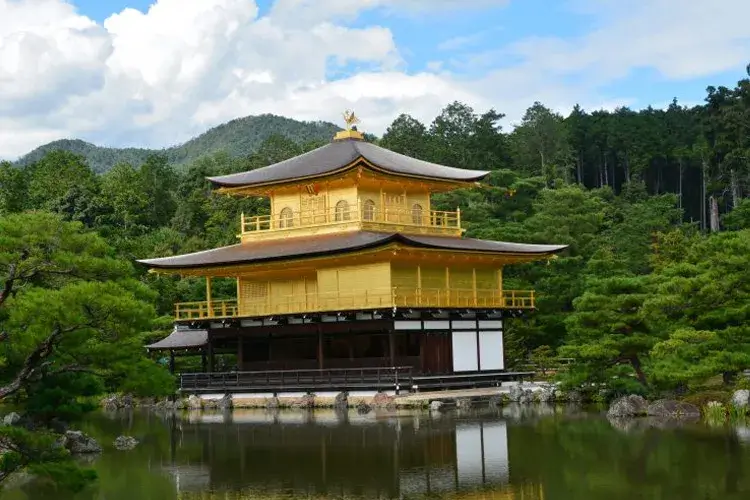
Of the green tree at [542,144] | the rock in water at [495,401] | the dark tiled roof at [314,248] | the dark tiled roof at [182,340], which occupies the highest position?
the green tree at [542,144]

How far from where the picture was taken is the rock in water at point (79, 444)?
23062 millimetres

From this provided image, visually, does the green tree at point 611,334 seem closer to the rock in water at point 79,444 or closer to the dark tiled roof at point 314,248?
the dark tiled roof at point 314,248

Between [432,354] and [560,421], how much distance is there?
34.0 feet

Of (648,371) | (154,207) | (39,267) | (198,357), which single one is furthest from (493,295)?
(154,207)

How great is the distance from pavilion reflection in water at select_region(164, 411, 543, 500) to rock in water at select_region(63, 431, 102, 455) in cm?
180

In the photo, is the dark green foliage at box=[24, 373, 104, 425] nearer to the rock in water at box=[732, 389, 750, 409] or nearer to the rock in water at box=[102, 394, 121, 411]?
the rock in water at box=[732, 389, 750, 409]

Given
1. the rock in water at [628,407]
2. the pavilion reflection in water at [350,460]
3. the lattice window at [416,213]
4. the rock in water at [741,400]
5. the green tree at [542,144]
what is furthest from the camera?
the green tree at [542,144]

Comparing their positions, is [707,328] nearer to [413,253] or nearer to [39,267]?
[413,253]

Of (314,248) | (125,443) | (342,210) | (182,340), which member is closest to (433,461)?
(125,443)

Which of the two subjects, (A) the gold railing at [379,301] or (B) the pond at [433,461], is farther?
(A) the gold railing at [379,301]

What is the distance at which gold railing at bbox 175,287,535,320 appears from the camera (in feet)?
115

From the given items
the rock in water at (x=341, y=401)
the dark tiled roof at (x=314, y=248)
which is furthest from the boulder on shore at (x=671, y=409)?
the rock in water at (x=341, y=401)

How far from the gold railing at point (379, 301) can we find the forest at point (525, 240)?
3.03 m

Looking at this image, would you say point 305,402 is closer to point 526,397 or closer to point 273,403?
point 273,403
